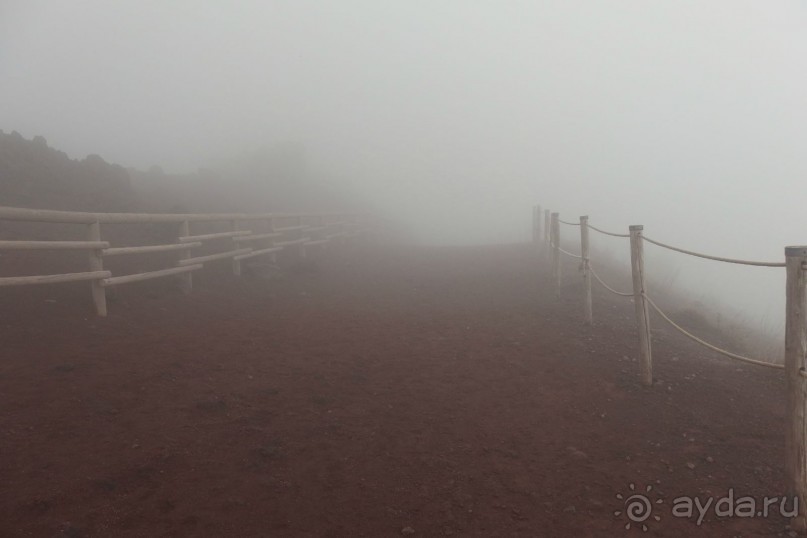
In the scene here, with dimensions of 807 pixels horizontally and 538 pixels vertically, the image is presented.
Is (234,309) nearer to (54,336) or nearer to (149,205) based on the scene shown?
(54,336)

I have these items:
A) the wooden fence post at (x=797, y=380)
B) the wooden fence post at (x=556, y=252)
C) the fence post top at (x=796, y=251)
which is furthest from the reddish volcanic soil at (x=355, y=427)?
the wooden fence post at (x=556, y=252)

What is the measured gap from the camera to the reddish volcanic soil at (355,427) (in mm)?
3170

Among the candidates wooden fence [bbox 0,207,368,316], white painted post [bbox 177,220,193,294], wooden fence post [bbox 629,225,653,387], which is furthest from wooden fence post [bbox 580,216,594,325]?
white painted post [bbox 177,220,193,294]

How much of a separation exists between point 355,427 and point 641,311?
10.2 ft

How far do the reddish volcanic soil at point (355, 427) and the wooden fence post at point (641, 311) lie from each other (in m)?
0.23

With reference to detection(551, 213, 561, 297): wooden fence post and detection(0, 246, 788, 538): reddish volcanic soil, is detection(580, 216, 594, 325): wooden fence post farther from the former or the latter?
detection(551, 213, 561, 297): wooden fence post

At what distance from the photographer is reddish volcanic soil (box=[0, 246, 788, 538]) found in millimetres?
3170

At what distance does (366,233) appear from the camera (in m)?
23.7

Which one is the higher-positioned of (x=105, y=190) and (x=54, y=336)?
(x=105, y=190)

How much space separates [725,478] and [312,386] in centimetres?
352

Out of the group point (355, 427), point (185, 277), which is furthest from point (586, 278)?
point (185, 277)

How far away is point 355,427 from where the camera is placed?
173 inches

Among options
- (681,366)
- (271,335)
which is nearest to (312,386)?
(271,335)

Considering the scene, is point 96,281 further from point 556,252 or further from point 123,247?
point 556,252
